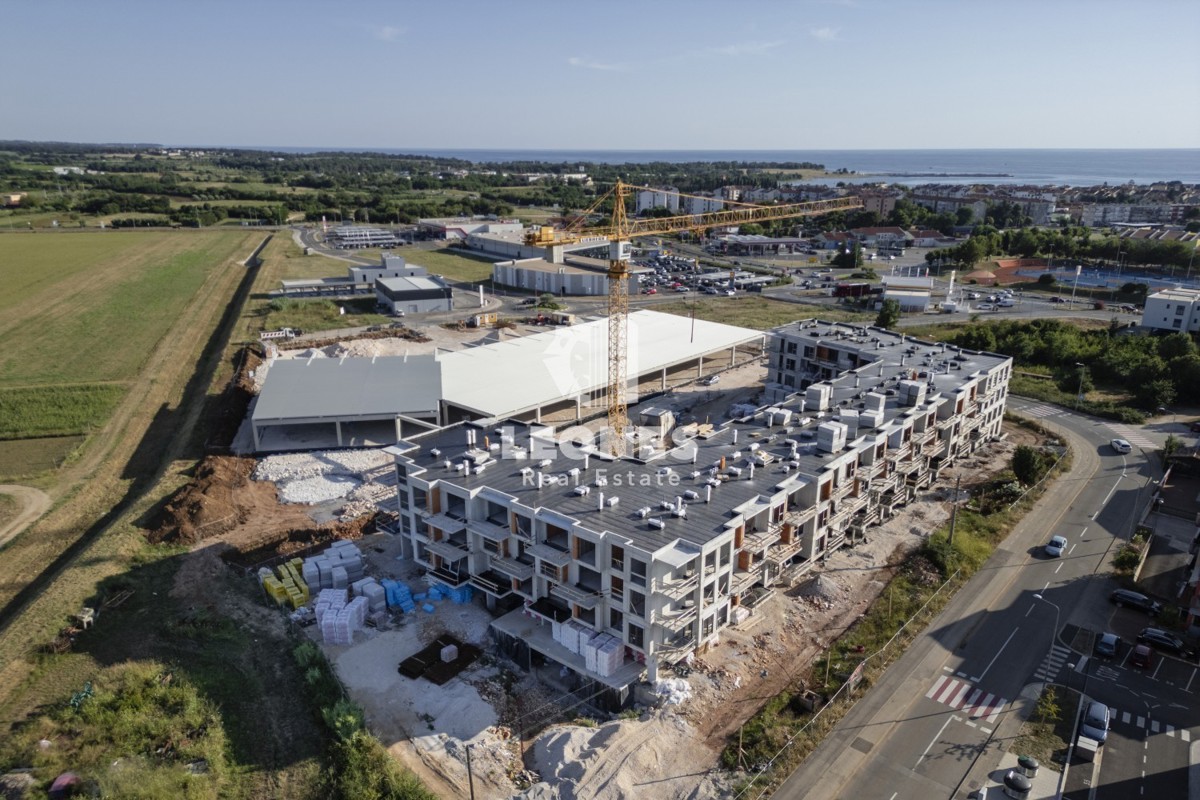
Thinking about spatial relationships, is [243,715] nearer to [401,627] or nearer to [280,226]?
[401,627]

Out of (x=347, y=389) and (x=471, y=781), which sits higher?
(x=347, y=389)

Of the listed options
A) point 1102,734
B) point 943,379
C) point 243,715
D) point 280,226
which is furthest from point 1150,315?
point 280,226

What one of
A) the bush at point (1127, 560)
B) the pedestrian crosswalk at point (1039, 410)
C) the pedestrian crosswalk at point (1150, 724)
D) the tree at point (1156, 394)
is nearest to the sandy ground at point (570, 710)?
the pedestrian crosswalk at point (1150, 724)

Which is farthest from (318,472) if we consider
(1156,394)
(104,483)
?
(1156,394)

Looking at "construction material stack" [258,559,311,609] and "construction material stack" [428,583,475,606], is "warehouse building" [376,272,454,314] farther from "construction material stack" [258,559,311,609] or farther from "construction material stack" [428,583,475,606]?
"construction material stack" [428,583,475,606]

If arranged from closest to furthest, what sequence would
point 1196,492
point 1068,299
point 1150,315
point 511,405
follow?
point 1196,492, point 511,405, point 1150,315, point 1068,299

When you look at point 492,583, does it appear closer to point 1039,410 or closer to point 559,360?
point 559,360
